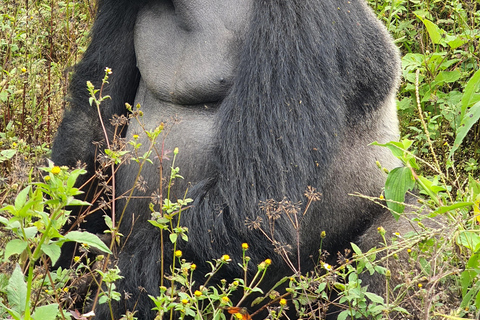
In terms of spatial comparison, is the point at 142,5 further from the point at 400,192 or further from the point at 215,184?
the point at 400,192

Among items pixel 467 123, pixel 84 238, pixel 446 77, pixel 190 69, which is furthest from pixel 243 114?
pixel 446 77

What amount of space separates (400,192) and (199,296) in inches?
24.2

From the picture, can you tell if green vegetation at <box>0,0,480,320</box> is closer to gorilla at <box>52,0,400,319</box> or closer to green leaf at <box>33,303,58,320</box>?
green leaf at <box>33,303,58,320</box>

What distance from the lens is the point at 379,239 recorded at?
2.39m

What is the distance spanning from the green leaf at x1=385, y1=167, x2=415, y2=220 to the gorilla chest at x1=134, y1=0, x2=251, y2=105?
87 cm

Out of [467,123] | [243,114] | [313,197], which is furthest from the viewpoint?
[243,114]

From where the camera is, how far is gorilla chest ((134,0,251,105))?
7.97ft

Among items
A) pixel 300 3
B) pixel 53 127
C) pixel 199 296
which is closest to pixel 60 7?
pixel 53 127

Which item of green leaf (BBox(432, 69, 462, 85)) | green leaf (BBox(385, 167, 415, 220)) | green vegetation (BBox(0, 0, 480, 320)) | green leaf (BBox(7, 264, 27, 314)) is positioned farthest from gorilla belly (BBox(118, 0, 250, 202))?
green leaf (BBox(432, 69, 462, 85))

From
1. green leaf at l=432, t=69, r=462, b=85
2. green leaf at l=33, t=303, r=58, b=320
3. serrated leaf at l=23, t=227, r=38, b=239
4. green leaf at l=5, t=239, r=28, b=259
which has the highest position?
serrated leaf at l=23, t=227, r=38, b=239

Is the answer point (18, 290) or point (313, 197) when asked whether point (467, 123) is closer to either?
point (313, 197)

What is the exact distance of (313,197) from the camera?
1.98 m

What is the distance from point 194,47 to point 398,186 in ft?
3.49

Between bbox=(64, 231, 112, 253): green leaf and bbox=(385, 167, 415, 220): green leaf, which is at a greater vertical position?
bbox=(64, 231, 112, 253): green leaf
